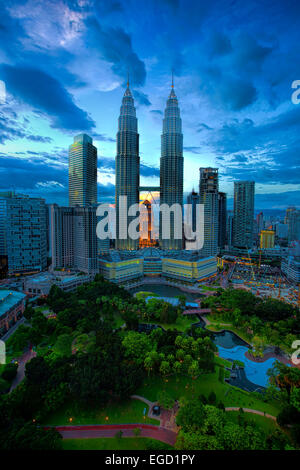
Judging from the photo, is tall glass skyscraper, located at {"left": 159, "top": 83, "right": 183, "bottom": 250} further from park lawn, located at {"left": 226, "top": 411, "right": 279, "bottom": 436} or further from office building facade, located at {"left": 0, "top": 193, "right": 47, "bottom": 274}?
park lawn, located at {"left": 226, "top": 411, "right": 279, "bottom": 436}

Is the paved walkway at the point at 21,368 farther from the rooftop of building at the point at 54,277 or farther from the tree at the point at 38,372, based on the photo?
the rooftop of building at the point at 54,277

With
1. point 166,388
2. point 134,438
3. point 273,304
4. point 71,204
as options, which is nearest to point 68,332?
point 166,388

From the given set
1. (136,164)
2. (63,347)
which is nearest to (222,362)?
(63,347)

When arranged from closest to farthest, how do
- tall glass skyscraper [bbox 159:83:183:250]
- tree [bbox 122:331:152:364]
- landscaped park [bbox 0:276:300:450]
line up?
landscaped park [bbox 0:276:300:450]
tree [bbox 122:331:152:364]
tall glass skyscraper [bbox 159:83:183:250]

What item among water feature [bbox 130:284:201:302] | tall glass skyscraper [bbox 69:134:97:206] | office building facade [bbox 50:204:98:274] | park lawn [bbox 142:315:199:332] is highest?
tall glass skyscraper [bbox 69:134:97:206]

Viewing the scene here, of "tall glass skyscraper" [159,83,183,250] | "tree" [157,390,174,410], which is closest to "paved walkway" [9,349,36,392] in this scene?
"tree" [157,390,174,410]
